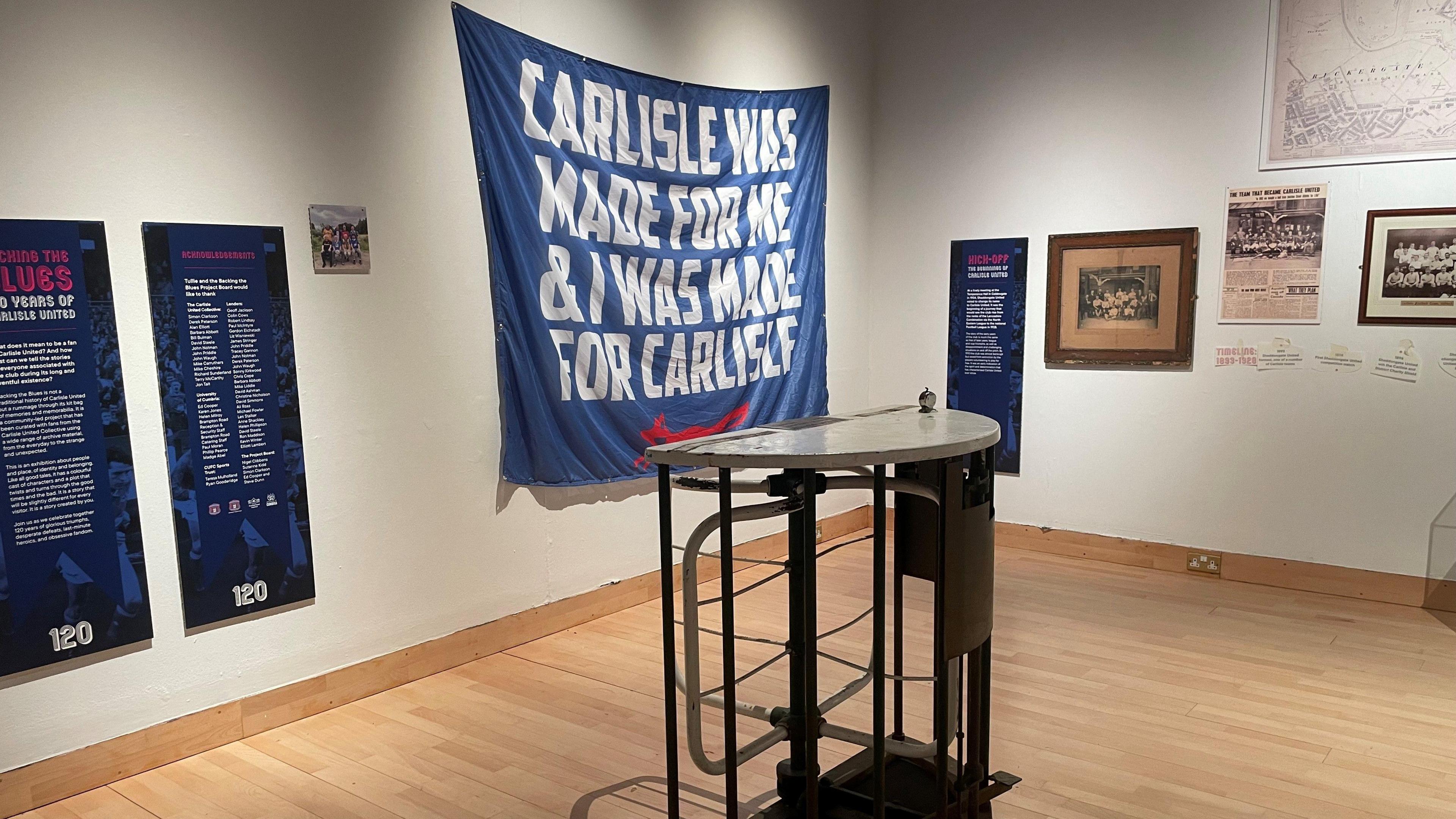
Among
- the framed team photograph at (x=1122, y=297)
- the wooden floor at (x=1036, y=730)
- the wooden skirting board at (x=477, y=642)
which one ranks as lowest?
the wooden floor at (x=1036, y=730)

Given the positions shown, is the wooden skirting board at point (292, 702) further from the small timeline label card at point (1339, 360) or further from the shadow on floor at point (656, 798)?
the small timeline label card at point (1339, 360)

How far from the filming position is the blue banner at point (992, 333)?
5.30 meters

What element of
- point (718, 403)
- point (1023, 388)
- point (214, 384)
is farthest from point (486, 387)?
point (1023, 388)

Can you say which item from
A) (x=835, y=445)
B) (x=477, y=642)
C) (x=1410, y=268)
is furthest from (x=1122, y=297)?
(x=477, y=642)

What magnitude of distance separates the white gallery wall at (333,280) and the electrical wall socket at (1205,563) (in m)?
2.77

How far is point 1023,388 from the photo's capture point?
532 cm

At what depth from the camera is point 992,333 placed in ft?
17.7

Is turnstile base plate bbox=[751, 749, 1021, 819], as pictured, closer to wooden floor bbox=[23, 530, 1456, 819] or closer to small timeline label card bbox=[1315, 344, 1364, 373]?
wooden floor bbox=[23, 530, 1456, 819]

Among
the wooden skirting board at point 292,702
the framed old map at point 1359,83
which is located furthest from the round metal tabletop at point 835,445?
the framed old map at point 1359,83

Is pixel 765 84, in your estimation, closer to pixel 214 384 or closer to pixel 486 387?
pixel 486 387

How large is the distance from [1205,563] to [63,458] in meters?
4.84

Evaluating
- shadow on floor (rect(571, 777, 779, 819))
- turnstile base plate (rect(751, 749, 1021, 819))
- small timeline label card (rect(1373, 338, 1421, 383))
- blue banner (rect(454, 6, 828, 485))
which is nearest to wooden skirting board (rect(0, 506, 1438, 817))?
blue banner (rect(454, 6, 828, 485))

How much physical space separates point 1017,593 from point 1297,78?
8.99 ft

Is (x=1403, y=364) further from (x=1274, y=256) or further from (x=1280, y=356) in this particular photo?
(x=1274, y=256)
